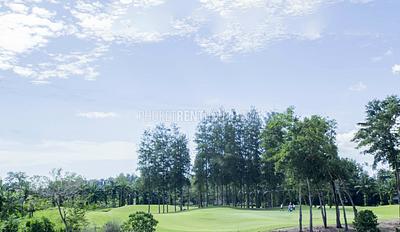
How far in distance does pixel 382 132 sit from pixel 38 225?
2796cm

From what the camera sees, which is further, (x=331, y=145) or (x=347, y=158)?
(x=347, y=158)

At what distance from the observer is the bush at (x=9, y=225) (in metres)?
34.1

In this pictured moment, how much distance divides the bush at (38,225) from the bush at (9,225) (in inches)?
35.0

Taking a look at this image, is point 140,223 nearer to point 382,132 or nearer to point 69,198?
point 69,198

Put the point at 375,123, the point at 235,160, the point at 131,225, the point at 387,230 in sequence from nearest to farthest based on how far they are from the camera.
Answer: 1. the point at 131,225
2. the point at 387,230
3. the point at 375,123
4. the point at 235,160

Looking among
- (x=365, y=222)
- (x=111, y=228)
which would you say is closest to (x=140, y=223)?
(x=111, y=228)

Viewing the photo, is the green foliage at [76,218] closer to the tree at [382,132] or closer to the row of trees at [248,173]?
the row of trees at [248,173]

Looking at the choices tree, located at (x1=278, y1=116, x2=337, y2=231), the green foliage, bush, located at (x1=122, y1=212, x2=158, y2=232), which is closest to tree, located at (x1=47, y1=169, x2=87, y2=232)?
the green foliage

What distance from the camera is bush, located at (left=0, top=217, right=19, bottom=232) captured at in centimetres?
3412

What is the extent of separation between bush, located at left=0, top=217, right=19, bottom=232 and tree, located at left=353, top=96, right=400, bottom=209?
28283mm

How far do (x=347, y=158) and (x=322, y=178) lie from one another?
3.75 metres

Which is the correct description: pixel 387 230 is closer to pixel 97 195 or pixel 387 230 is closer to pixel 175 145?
pixel 175 145

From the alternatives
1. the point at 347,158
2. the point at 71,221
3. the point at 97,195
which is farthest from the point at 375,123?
the point at 97,195

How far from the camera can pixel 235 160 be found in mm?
70562
